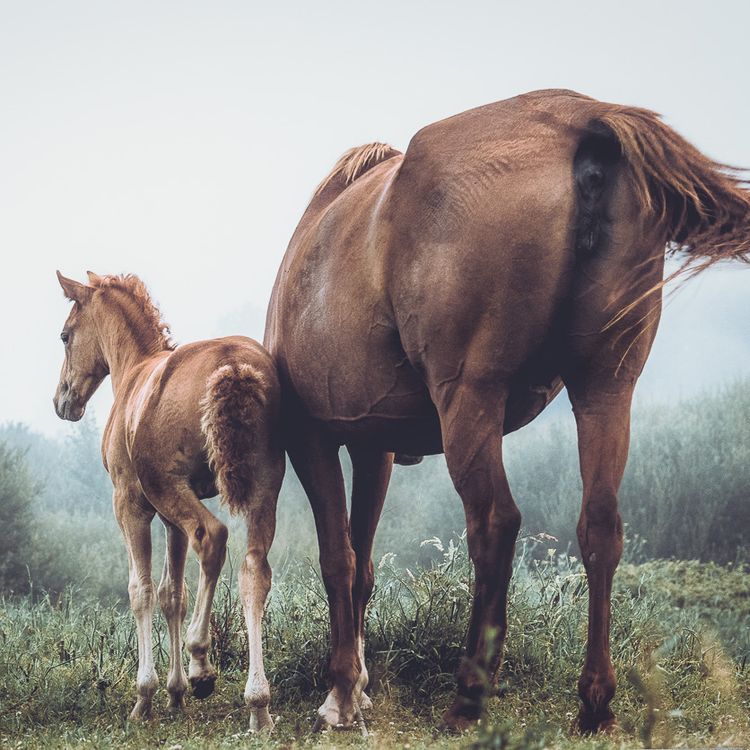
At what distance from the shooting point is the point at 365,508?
6.27 metres

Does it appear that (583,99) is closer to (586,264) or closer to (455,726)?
(586,264)

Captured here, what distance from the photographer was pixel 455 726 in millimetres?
4711

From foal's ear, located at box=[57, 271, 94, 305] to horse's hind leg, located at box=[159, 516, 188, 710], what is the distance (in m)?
1.83

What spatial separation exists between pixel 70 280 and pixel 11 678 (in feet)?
8.11

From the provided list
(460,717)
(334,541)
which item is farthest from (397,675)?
(460,717)

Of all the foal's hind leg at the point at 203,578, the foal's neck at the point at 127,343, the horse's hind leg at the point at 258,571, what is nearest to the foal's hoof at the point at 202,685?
the foal's hind leg at the point at 203,578

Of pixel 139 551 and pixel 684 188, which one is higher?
pixel 684 188

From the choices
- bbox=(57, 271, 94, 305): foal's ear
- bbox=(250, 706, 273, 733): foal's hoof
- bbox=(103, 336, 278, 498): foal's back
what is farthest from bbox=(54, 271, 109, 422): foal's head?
bbox=(250, 706, 273, 733): foal's hoof

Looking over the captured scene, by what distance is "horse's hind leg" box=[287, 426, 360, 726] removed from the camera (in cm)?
559

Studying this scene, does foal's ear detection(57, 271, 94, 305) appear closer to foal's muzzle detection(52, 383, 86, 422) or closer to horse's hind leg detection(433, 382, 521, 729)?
foal's muzzle detection(52, 383, 86, 422)

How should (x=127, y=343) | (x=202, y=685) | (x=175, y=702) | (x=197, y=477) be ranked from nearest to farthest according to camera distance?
(x=202, y=685) → (x=197, y=477) → (x=175, y=702) → (x=127, y=343)

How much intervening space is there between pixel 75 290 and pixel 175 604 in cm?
227

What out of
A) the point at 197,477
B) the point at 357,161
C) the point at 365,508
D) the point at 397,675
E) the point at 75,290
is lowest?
the point at 397,675

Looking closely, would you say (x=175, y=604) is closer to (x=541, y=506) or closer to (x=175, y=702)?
(x=175, y=702)
